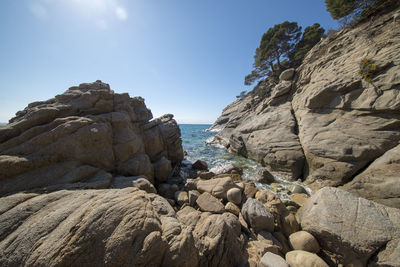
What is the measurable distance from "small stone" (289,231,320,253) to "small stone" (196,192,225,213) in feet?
7.86

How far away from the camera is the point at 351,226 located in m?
3.71

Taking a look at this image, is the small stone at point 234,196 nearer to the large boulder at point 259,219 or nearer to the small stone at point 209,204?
the small stone at point 209,204

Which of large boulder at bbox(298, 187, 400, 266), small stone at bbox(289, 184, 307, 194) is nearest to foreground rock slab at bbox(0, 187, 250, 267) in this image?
large boulder at bbox(298, 187, 400, 266)

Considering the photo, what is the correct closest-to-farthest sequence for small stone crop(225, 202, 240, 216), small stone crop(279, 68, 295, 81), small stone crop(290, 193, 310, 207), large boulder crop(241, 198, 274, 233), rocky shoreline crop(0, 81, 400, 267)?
rocky shoreline crop(0, 81, 400, 267) → large boulder crop(241, 198, 274, 233) → small stone crop(225, 202, 240, 216) → small stone crop(290, 193, 310, 207) → small stone crop(279, 68, 295, 81)

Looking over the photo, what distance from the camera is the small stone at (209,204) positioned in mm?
5094

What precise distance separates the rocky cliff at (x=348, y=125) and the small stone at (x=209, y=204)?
21.2 feet

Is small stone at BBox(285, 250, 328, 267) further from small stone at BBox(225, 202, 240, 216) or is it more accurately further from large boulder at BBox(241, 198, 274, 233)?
small stone at BBox(225, 202, 240, 216)

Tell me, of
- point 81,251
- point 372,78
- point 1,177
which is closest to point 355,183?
point 372,78

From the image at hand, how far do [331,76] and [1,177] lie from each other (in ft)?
63.4

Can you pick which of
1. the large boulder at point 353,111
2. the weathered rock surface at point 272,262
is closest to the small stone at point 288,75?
the large boulder at point 353,111

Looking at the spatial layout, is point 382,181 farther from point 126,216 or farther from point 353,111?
point 126,216

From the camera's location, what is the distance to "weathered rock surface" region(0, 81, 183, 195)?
14.8 ft

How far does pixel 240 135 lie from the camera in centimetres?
1655

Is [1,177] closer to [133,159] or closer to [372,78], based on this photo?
[133,159]
